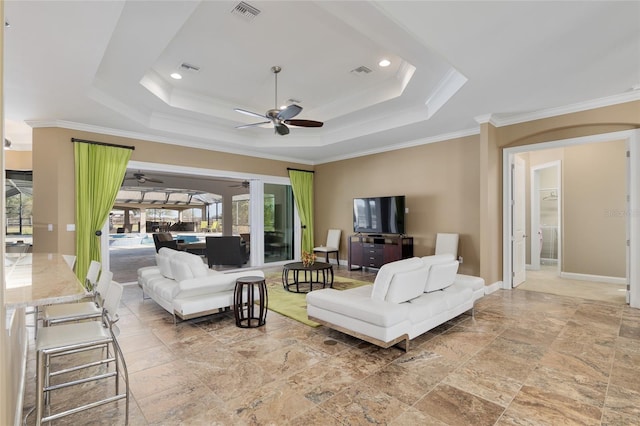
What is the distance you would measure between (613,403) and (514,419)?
84 centimetres

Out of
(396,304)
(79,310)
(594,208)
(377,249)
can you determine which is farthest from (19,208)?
(594,208)

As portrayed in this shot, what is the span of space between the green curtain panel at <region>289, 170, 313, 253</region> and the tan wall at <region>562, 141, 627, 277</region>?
5.88 m

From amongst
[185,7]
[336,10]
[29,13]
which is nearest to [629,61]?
[336,10]

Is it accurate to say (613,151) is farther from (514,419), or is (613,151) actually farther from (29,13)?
(29,13)

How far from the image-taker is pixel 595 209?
6211 mm

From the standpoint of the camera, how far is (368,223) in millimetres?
7215

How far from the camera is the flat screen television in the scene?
21.9 feet

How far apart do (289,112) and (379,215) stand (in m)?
3.60

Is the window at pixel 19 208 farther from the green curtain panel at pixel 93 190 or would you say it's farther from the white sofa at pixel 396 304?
the white sofa at pixel 396 304

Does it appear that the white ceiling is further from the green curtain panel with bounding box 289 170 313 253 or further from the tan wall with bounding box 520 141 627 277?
the green curtain panel with bounding box 289 170 313 253

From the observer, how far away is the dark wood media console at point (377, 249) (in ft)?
21.4

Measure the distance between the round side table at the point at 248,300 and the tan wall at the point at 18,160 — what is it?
24.2 ft

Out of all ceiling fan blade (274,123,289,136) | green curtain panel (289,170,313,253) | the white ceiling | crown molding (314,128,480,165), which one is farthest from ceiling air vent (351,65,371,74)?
green curtain panel (289,170,313,253)

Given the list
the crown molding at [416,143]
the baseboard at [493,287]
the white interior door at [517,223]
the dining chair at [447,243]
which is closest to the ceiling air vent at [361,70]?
the crown molding at [416,143]
